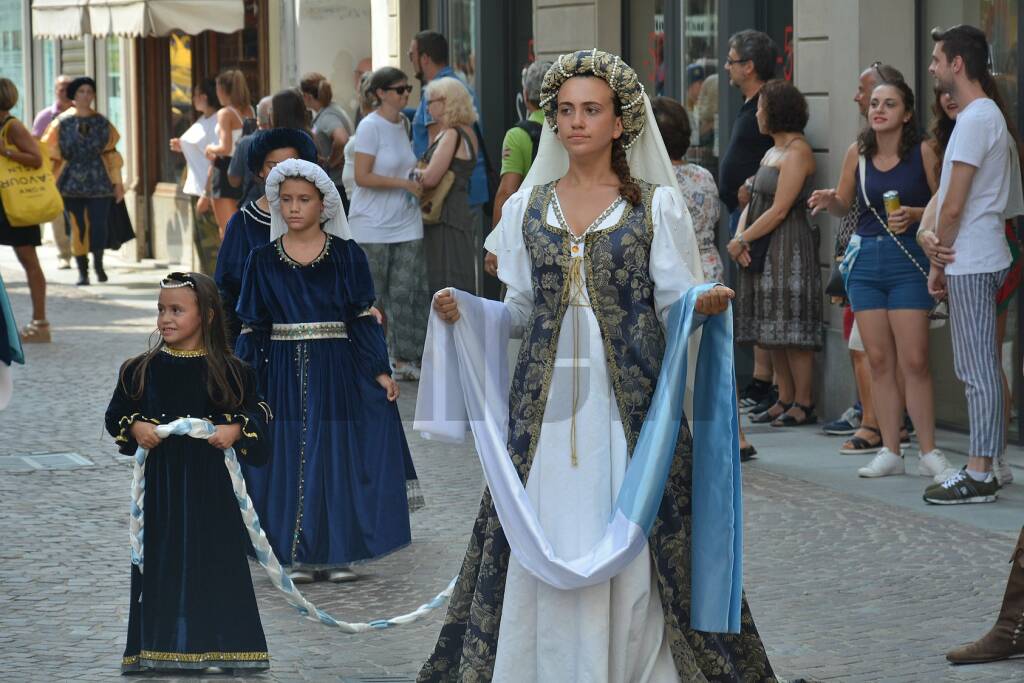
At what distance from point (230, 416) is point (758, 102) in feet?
18.0

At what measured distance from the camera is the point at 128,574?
733 centimetres

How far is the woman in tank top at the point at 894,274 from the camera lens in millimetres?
8766

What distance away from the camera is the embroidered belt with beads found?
286 inches

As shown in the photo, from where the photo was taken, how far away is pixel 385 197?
12500 mm

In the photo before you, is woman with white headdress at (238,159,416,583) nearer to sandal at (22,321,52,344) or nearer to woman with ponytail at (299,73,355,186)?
woman with ponytail at (299,73,355,186)

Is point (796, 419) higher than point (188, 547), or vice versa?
point (188, 547)

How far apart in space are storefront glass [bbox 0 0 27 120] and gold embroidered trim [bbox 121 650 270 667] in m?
25.2

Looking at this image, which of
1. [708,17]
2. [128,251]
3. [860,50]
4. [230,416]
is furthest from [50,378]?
[128,251]

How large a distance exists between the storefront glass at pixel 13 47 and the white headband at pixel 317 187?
77.6ft

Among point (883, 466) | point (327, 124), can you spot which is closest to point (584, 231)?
point (883, 466)

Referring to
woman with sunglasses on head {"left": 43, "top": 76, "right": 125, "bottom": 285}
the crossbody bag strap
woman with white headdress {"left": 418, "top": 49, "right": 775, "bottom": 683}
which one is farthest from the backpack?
woman with sunglasses on head {"left": 43, "top": 76, "right": 125, "bottom": 285}

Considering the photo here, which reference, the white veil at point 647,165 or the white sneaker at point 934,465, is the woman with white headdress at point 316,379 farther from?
the white sneaker at point 934,465

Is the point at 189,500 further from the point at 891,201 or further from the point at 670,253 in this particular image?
the point at 891,201

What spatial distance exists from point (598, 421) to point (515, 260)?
54 centimetres
